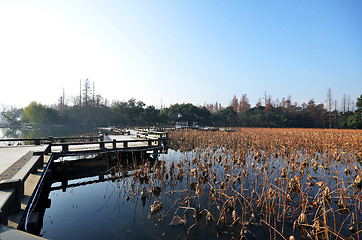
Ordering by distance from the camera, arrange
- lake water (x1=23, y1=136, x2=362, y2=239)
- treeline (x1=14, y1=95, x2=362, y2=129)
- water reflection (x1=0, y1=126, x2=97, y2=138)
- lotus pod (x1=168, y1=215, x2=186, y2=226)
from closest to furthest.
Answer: lake water (x1=23, y1=136, x2=362, y2=239) < lotus pod (x1=168, y1=215, x2=186, y2=226) < water reflection (x1=0, y1=126, x2=97, y2=138) < treeline (x1=14, y1=95, x2=362, y2=129)

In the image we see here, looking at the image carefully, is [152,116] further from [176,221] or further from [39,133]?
[176,221]

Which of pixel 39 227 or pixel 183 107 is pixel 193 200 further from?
pixel 183 107

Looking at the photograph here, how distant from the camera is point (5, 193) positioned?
2568 millimetres

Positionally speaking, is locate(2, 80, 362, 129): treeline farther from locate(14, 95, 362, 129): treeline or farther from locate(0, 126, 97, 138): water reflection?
locate(0, 126, 97, 138): water reflection

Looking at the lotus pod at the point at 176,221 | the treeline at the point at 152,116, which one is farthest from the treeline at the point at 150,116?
the lotus pod at the point at 176,221

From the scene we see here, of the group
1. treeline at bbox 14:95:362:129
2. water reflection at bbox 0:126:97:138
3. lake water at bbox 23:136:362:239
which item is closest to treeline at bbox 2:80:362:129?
treeline at bbox 14:95:362:129

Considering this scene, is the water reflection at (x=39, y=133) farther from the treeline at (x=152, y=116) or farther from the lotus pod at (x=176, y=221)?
the lotus pod at (x=176, y=221)

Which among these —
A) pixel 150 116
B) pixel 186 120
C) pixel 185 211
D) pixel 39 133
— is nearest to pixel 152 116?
pixel 150 116

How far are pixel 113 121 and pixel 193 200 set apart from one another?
37791 mm

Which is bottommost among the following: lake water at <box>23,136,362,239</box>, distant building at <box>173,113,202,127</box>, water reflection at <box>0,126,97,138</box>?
lake water at <box>23,136,362,239</box>

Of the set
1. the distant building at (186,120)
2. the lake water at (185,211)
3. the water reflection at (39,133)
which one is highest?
the distant building at (186,120)

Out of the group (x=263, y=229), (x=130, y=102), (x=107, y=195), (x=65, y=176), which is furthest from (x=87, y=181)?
(x=130, y=102)

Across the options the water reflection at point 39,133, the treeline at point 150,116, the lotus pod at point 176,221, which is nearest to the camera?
the lotus pod at point 176,221

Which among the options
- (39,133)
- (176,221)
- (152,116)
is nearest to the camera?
(176,221)
